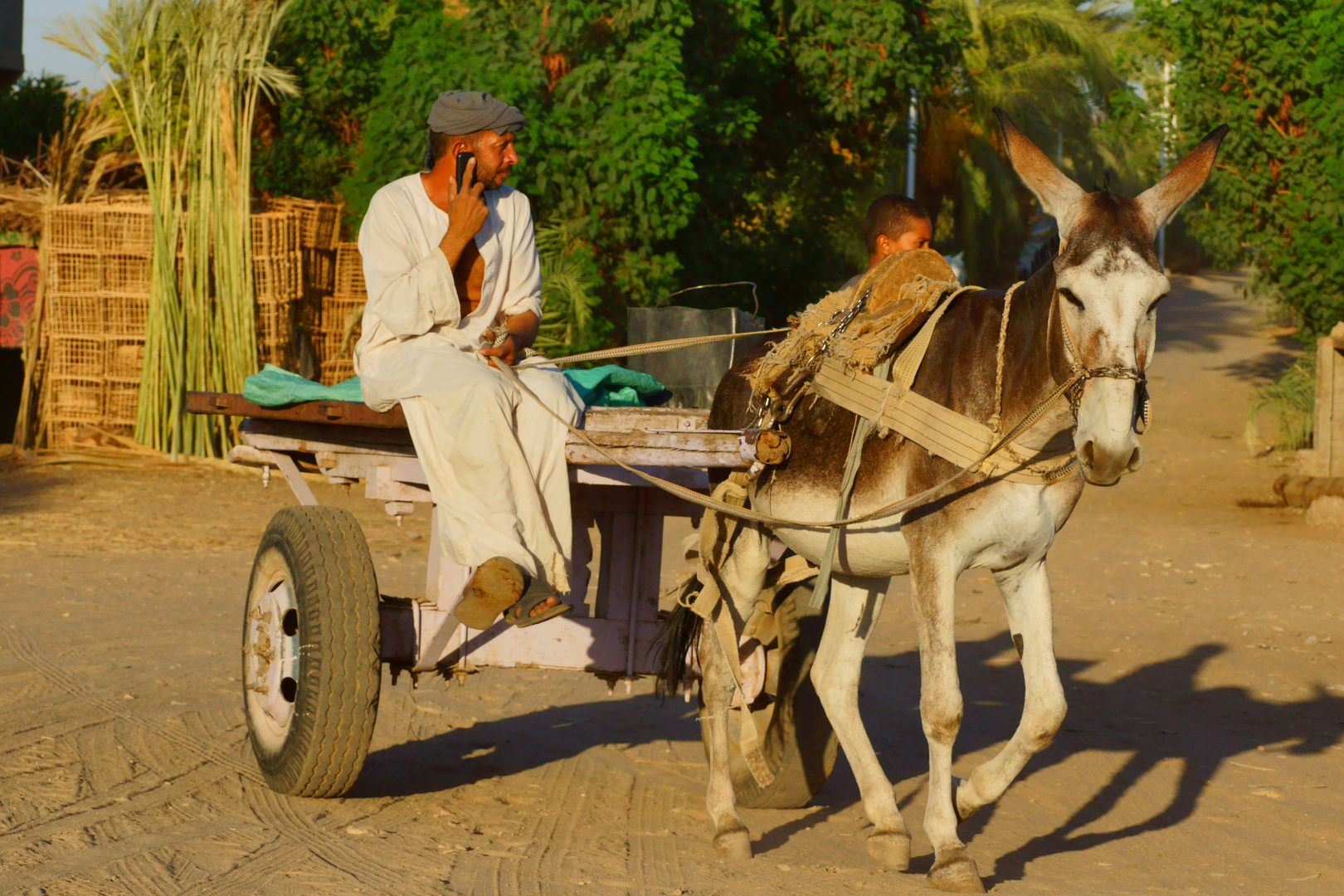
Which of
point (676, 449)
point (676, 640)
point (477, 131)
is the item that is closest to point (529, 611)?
point (676, 449)

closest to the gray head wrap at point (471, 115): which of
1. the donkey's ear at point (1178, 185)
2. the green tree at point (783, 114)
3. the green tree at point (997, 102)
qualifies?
the donkey's ear at point (1178, 185)

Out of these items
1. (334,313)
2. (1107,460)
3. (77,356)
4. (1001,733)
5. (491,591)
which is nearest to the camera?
(1107,460)

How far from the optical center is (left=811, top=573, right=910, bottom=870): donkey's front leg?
14.3 feet

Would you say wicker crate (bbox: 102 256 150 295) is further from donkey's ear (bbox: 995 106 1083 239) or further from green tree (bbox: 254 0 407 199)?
donkey's ear (bbox: 995 106 1083 239)

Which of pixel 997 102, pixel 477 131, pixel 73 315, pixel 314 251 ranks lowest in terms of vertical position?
pixel 73 315

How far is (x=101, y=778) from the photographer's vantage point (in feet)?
16.0

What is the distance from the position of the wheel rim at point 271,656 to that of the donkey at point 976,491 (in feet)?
4.43

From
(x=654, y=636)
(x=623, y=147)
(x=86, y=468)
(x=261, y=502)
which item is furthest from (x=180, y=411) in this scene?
(x=654, y=636)

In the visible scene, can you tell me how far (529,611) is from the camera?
13.7ft

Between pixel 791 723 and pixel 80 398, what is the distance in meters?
11.7

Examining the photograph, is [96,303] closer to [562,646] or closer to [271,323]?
[271,323]

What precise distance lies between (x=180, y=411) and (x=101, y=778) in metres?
10.1

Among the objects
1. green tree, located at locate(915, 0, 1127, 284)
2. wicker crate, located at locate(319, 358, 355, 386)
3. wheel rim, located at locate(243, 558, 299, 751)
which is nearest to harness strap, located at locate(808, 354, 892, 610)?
wheel rim, located at locate(243, 558, 299, 751)

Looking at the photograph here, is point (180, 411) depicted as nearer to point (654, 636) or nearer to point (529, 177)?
point (529, 177)
